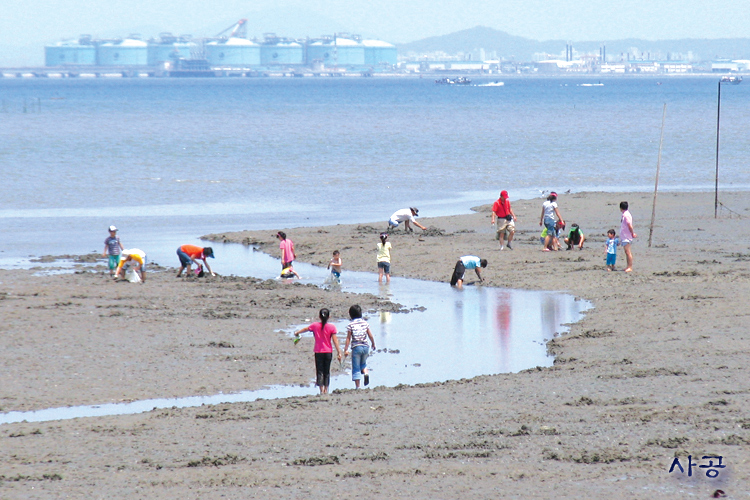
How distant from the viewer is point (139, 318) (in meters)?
15.5

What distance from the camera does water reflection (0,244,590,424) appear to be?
467 inches

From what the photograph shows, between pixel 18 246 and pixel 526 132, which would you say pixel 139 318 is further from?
pixel 526 132

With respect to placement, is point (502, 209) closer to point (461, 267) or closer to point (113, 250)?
point (461, 267)

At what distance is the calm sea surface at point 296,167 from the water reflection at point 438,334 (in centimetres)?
849

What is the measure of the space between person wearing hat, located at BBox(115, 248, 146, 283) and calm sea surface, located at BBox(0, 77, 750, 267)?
15.6ft

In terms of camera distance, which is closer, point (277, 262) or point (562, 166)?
point (277, 262)

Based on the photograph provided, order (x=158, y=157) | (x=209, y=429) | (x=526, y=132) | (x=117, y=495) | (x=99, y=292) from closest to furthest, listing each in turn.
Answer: (x=117, y=495) → (x=209, y=429) → (x=99, y=292) → (x=158, y=157) → (x=526, y=132)

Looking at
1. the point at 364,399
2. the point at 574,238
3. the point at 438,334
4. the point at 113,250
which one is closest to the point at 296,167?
the point at 574,238

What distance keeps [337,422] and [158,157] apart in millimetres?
43826

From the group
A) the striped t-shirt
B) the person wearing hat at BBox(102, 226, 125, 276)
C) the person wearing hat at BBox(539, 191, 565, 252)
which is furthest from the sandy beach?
the person wearing hat at BBox(539, 191, 565, 252)

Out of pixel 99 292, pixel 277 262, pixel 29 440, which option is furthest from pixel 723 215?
pixel 29 440

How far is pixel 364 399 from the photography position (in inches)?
435

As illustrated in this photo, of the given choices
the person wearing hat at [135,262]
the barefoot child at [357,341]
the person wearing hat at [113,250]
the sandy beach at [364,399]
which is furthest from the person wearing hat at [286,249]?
the barefoot child at [357,341]

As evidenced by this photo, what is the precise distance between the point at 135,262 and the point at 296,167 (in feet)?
92.2
